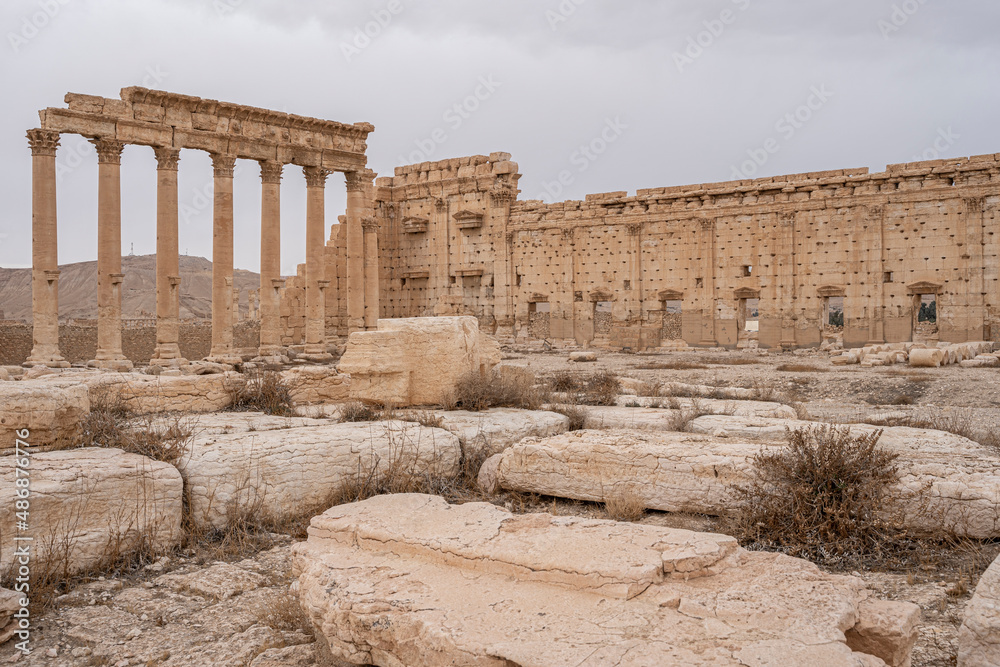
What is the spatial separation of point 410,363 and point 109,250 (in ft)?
49.4

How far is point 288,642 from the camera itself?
3.64 metres

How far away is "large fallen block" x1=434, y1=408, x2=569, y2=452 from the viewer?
6.70m

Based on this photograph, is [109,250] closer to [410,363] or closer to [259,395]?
[259,395]

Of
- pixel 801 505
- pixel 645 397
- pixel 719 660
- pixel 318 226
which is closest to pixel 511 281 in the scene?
pixel 318 226

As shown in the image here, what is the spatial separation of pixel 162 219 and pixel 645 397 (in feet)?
53.4

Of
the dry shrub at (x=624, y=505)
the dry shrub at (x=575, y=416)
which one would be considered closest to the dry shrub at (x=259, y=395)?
the dry shrub at (x=575, y=416)

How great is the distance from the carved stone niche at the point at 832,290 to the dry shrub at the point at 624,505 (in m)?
22.4

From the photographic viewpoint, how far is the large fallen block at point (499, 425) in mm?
6703

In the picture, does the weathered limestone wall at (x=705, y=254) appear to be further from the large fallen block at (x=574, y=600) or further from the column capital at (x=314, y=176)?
the large fallen block at (x=574, y=600)

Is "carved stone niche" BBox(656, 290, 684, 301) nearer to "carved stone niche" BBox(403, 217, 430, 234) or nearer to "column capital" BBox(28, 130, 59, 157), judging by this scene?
"carved stone niche" BBox(403, 217, 430, 234)

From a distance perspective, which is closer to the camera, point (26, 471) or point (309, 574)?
point (309, 574)

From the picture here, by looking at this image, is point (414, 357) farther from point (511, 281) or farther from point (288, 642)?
point (511, 281)

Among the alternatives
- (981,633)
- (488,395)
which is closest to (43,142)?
(488,395)

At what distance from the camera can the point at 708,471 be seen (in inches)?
209
